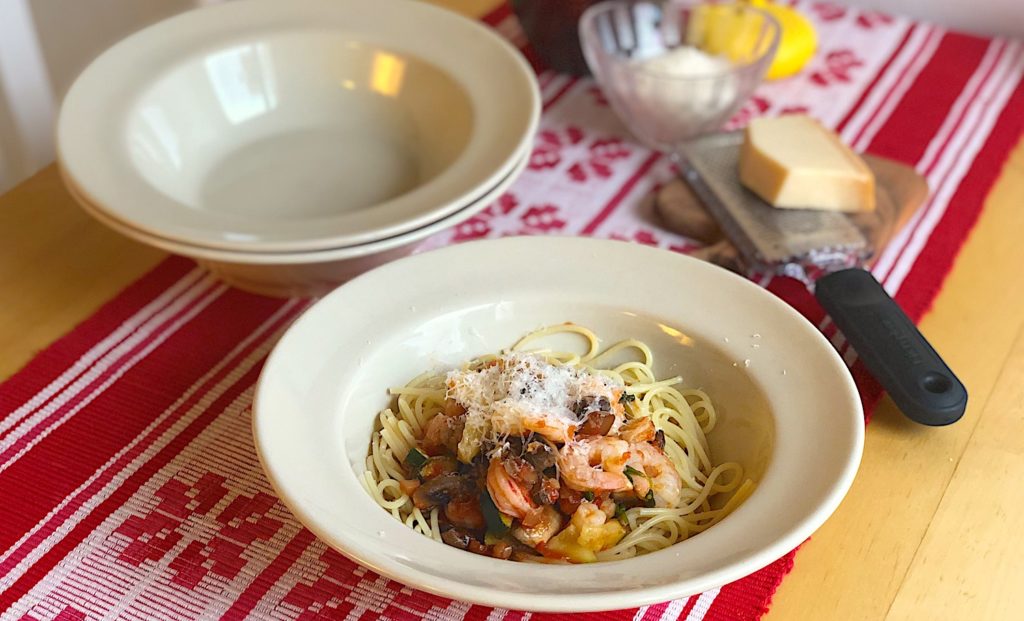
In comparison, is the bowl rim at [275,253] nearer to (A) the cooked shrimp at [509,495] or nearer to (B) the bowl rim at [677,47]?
(A) the cooked shrimp at [509,495]

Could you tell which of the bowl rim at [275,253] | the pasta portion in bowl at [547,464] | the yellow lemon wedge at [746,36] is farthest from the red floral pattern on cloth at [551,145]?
the pasta portion in bowl at [547,464]

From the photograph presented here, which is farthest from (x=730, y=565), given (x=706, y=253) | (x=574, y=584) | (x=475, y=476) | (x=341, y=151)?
(x=341, y=151)

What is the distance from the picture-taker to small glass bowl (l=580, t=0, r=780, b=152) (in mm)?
1532

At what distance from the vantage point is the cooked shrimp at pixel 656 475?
95cm

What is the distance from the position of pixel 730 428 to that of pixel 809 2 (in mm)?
1310

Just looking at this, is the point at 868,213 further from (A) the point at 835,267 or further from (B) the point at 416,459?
(B) the point at 416,459

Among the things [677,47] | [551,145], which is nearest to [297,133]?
[551,145]

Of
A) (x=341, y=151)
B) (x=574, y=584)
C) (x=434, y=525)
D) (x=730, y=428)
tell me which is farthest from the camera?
(x=341, y=151)

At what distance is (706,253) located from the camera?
1335 millimetres

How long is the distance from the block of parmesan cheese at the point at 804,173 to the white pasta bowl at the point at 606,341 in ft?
1.14

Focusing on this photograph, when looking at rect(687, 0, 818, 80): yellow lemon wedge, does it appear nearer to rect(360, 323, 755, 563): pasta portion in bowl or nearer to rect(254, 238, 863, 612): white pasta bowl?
rect(254, 238, 863, 612): white pasta bowl

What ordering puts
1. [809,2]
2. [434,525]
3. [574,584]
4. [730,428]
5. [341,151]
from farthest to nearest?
[809,2]
[341,151]
[730,428]
[434,525]
[574,584]

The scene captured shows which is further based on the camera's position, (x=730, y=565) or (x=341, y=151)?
(x=341, y=151)

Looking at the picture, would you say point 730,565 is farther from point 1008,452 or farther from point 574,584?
point 1008,452
